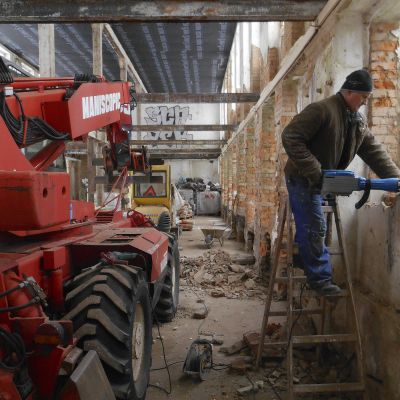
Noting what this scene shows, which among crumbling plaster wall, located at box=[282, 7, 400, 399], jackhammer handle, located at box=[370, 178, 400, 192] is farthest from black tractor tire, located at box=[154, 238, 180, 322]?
jackhammer handle, located at box=[370, 178, 400, 192]

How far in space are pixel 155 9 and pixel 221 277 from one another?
203 inches

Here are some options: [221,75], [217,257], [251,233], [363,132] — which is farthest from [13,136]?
[221,75]

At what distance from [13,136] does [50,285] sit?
106cm

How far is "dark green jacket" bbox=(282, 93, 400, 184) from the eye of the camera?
3232mm

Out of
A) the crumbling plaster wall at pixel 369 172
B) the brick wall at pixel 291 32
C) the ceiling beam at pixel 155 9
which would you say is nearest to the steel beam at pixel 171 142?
the brick wall at pixel 291 32

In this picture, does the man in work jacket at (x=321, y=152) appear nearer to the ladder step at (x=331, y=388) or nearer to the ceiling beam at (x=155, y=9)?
the ladder step at (x=331, y=388)

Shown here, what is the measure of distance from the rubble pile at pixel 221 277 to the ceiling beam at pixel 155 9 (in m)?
4.42

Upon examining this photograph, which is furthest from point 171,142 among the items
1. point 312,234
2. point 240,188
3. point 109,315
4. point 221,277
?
point 109,315

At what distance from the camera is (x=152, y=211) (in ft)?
36.6

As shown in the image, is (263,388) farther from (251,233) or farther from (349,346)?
(251,233)

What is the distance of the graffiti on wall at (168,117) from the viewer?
30.1 metres

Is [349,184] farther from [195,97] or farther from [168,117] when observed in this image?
[168,117]

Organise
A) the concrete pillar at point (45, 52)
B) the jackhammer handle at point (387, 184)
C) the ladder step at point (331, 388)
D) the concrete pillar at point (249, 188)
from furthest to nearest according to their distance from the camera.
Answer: the concrete pillar at point (249, 188) → the concrete pillar at point (45, 52) → the ladder step at point (331, 388) → the jackhammer handle at point (387, 184)

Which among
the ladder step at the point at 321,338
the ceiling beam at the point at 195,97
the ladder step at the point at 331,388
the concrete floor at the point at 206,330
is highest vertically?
the ceiling beam at the point at 195,97
